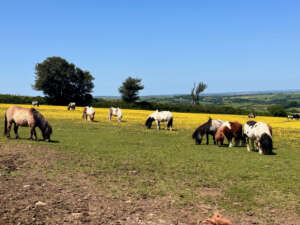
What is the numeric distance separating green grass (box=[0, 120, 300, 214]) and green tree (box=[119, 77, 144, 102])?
65.5 meters

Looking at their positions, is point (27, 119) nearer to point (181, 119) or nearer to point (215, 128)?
point (215, 128)

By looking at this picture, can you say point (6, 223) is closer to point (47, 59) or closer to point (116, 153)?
point (116, 153)

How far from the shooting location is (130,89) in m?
81.2

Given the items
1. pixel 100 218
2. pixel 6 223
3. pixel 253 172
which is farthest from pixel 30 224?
pixel 253 172

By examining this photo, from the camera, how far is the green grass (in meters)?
7.41

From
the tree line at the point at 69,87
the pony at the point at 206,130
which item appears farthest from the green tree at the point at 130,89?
the pony at the point at 206,130

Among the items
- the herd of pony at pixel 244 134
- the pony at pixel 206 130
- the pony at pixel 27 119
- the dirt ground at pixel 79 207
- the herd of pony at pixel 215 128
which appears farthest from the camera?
the pony at pixel 206 130

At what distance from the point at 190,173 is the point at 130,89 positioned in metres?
72.1

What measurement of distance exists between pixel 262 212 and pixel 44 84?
7537 cm

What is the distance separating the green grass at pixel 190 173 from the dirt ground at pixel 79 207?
0.52m

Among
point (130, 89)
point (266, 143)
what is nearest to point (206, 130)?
point (266, 143)

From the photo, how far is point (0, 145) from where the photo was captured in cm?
1377

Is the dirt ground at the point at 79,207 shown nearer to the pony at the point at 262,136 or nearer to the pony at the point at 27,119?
the pony at the point at 27,119

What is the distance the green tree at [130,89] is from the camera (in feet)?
264
